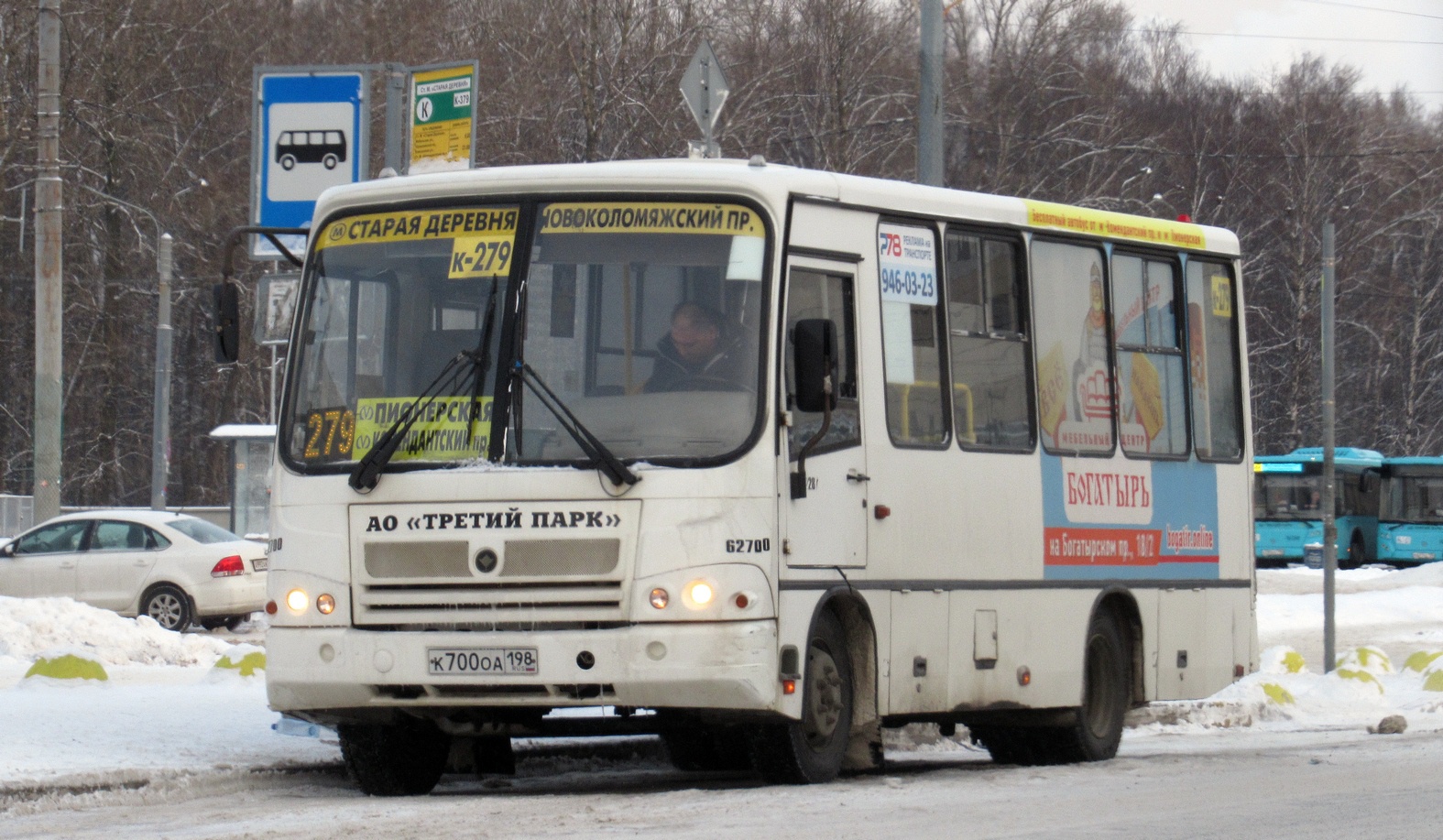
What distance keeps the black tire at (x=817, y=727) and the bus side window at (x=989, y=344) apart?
1.65m

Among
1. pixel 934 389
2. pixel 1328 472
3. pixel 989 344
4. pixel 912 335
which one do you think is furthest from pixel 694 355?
pixel 1328 472

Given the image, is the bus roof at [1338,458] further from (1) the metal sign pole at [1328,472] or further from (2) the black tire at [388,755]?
(2) the black tire at [388,755]

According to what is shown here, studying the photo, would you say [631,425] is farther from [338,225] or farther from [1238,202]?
[1238,202]

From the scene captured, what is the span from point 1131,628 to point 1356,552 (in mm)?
43818

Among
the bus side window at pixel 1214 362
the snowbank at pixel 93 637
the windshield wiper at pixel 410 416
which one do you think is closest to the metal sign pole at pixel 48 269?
the snowbank at pixel 93 637

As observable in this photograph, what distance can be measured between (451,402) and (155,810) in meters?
2.12

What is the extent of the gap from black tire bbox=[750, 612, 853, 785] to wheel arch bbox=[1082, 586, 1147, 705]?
9.70 feet

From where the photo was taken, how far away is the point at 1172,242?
13172 mm

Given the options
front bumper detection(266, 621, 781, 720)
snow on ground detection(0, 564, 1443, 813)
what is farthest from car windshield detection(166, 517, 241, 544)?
front bumper detection(266, 621, 781, 720)

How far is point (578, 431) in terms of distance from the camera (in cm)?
902

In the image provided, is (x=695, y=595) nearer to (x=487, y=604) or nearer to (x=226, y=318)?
(x=487, y=604)

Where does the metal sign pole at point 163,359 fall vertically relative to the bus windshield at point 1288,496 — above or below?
above

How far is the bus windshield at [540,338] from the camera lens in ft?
29.8

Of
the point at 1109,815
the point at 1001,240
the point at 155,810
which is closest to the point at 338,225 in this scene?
the point at 155,810
